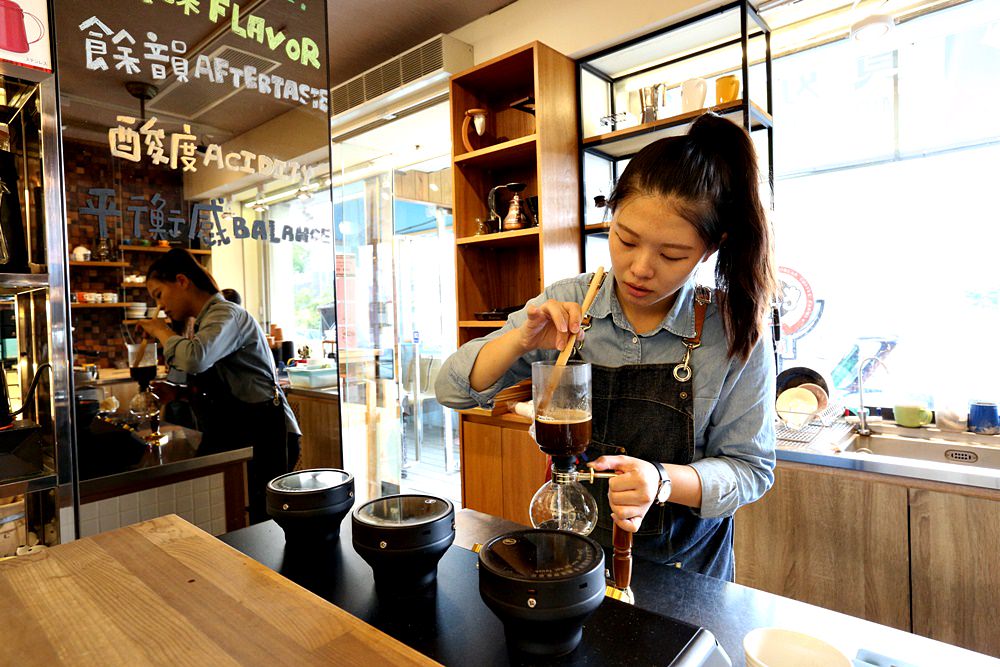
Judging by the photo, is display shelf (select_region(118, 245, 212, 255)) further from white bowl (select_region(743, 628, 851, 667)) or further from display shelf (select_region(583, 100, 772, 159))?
display shelf (select_region(583, 100, 772, 159))

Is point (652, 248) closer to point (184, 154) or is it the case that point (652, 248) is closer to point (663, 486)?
point (663, 486)

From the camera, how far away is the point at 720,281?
4.43ft

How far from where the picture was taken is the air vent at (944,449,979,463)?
2431 mm

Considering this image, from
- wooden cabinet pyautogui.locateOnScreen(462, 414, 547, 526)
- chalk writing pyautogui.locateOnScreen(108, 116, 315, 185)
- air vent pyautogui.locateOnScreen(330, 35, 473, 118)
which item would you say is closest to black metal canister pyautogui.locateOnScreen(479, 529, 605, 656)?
chalk writing pyautogui.locateOnScreen(108, 116, 315, 185)

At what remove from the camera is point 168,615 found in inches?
24.4

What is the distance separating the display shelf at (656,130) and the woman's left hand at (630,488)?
1.99m

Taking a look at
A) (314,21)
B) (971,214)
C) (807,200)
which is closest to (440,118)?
(314,21)

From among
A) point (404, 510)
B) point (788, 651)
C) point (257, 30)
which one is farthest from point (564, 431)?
point (257, 30)

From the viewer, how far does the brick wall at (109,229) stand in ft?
5.56

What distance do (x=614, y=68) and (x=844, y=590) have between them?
289 cm

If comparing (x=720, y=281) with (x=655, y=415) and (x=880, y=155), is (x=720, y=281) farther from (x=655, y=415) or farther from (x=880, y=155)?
(x=880, y=155)

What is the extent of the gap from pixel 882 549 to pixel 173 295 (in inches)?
105

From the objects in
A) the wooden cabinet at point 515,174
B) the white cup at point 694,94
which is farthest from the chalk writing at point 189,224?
the white cup at point 694,94

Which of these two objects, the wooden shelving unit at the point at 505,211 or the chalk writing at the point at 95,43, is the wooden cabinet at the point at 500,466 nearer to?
the wooden shelving unit at the point at 505,211
